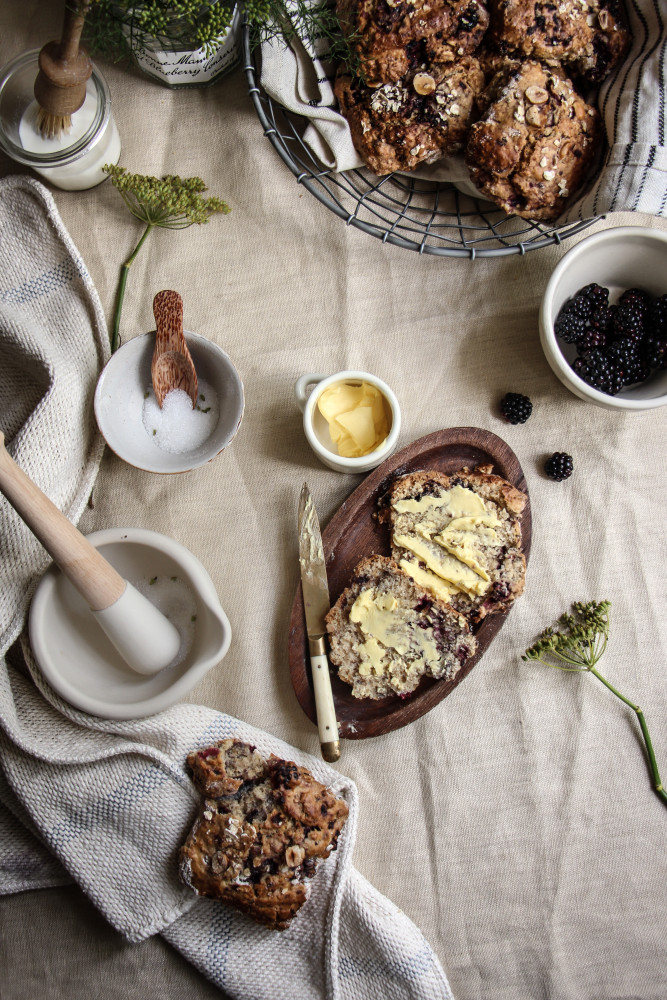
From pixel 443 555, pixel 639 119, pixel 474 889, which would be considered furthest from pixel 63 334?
pixel 474 889

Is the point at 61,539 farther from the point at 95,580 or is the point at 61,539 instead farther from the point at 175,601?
the point at 175,601

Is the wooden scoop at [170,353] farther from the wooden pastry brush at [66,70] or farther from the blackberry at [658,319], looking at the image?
the blackberry at [658,319]

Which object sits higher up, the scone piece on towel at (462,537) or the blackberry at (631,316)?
the blackberry at (631,316)

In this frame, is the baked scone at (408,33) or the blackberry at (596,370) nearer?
the baked scone at (408,33)

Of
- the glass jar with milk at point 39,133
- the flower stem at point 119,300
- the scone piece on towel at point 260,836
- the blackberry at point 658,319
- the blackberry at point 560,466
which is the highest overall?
the glass jar with milk at point 39,133

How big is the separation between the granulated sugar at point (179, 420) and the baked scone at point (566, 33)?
0.98m

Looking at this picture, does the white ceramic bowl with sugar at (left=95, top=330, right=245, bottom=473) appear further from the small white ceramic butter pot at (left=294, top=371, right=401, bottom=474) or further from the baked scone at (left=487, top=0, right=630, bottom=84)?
the baked scone at (left=487, top=0, right=630, bottom=84)

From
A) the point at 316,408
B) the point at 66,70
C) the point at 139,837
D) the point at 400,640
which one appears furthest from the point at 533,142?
the point at 139,837

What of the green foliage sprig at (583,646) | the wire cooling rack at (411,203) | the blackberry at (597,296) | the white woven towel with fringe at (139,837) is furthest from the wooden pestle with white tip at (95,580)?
the blackberry at (597,296)

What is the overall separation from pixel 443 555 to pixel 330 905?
822 millimetres

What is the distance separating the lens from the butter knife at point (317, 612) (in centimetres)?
152

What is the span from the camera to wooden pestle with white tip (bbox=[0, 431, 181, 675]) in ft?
4.18

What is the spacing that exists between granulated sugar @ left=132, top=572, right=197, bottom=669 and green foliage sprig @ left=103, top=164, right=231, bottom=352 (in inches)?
24.0

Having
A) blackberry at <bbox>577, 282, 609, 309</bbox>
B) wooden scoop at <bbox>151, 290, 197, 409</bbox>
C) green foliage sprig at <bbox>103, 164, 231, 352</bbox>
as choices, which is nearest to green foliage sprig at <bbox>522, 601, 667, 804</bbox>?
blackberry at <bbox>577, 282, 609, 309</bbox>
